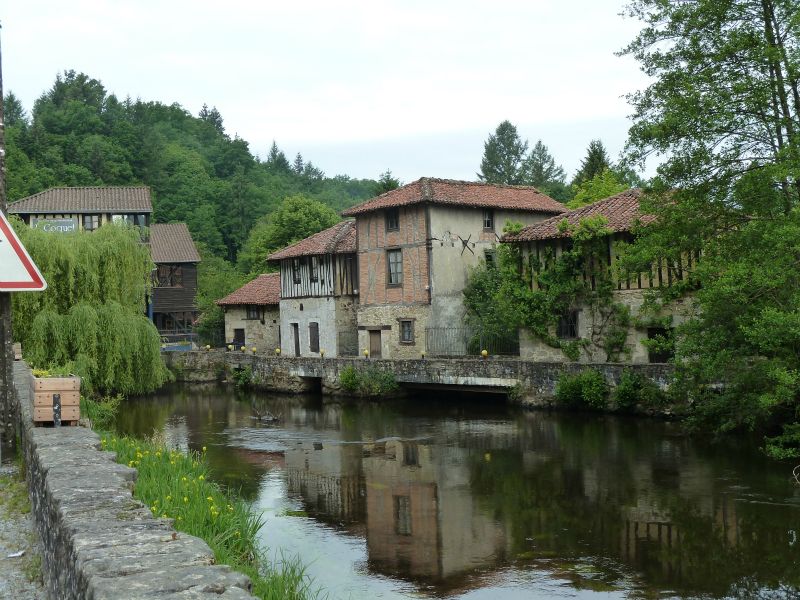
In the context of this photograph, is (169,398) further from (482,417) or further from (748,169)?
(748,169)

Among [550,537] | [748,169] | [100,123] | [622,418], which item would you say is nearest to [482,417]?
[622,418]

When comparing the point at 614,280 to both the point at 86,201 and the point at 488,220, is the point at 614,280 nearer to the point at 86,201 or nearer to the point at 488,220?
the point at 488,220

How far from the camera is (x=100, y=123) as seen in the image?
68.5 meters

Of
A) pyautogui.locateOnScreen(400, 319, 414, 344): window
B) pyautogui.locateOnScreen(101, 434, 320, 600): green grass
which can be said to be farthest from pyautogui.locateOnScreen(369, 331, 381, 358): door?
pyautogui.locateOnScreen(101, 434, 320, 600): green grass

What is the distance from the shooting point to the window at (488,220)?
33.2 metres

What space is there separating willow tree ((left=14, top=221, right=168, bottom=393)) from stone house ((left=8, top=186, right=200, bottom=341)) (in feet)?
51.6

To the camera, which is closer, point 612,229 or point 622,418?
point 622,418

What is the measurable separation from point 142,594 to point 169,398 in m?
29.0

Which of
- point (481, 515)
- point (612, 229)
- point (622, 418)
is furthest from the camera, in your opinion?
point (612, 229)

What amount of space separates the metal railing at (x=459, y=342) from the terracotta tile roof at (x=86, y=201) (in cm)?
1909

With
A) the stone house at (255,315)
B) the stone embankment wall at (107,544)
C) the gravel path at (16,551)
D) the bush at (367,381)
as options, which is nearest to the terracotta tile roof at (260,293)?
the stone house at (255,315)

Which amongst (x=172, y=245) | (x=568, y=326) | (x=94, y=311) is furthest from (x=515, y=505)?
(x=172, y=245)

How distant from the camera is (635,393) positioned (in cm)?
2216

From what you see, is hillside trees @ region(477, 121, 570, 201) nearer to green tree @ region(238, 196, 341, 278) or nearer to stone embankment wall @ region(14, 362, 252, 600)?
green tree @ region(238, 196, 341, 278)
